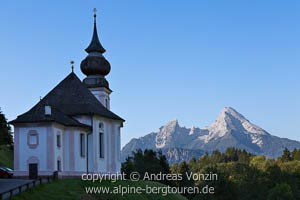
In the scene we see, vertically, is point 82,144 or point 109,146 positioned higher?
point 82,144

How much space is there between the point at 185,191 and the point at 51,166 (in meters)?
42.0

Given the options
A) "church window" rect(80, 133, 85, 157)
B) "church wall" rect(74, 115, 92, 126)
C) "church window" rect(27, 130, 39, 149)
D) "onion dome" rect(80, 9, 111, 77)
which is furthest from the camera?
"onion dome" rect(80, 9, 111, 77)

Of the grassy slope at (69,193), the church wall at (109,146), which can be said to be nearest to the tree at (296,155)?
the church wall at (109,146)

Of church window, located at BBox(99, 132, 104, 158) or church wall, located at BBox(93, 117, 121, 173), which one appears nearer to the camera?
church wall, located at BBox(93, 117, 121, 173)

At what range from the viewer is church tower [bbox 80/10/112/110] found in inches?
2783

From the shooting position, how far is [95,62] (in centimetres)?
7125

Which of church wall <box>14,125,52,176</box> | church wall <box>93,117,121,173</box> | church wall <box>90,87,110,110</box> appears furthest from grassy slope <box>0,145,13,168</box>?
church wall <box>14,125,52,176</box>

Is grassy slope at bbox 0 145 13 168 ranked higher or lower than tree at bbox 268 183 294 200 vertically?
higher

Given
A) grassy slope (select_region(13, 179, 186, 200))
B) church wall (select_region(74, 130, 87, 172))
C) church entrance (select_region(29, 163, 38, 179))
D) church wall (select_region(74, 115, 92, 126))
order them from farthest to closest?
church wall (select_region(74, 115, 92, 126)) < church wall (select_region(74, 130, 87, 172)) < church entrance (select_region(29, 163, 38, 179)) < grassy slope (select_region(13, 179, 186, 200))

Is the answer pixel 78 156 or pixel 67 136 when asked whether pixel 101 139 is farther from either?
pixel 67 136

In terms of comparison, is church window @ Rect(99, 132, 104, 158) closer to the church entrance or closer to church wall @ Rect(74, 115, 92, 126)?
church wall @ Rect(74, 115, 92, 126)

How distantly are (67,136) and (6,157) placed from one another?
29779 mm

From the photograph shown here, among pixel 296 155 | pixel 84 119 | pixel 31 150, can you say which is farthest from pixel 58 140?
pixel 296 155

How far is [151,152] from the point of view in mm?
100250
